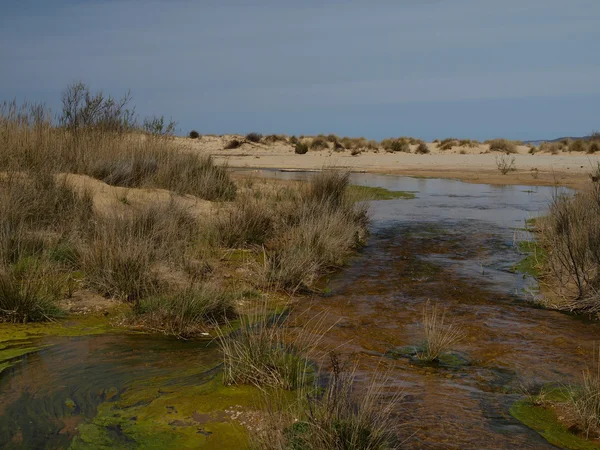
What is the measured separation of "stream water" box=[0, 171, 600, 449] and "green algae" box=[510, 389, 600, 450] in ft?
0.25

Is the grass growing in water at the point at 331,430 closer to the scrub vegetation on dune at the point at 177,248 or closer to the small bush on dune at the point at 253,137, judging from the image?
the scrub vegetation on dune at the point at 177,248

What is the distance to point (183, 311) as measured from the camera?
5469 mm

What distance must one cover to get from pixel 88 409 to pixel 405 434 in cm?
209

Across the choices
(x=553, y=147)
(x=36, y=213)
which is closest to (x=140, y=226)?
(x=36, y=213)

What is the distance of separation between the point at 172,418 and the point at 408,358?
2.17 m

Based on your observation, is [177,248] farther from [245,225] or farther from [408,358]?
[408,358]

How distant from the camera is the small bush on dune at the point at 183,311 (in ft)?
17.9

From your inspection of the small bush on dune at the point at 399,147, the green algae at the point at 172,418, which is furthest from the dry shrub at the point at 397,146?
the green algae at the point at 172,418

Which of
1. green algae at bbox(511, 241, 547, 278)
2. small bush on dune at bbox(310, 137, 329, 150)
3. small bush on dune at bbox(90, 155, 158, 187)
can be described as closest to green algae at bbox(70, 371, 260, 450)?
green algae at bbox(511, 241, 547, 278)

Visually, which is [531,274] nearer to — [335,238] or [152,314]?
[335,238]

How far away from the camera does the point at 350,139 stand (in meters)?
45.9

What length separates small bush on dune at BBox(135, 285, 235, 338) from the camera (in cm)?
545

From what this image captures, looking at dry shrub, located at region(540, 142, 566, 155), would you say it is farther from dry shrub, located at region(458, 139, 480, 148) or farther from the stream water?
the stream water

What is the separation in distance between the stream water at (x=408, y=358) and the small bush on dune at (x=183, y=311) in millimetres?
216
